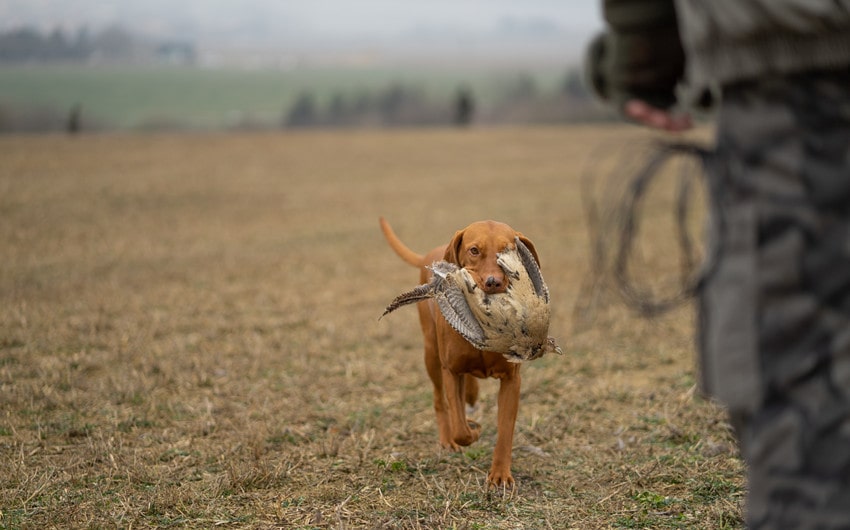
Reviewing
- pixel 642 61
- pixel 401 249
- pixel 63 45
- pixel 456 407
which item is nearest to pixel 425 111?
pixel 63 45

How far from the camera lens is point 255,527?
431 cm

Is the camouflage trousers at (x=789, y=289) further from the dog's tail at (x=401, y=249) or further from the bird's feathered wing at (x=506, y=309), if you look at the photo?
the dog's tail at (x=401, y=249)

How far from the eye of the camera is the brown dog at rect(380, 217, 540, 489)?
4297mm

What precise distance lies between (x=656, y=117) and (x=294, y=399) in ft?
14.1

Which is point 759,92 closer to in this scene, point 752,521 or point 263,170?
point 752,521

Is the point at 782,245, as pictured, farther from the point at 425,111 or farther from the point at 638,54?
the point at 425,111

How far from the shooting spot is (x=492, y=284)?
4.11 meters

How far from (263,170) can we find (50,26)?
987 inches

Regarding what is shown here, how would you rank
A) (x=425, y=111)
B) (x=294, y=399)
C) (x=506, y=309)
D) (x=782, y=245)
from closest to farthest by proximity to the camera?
(x=782, y=245) < (x=506, y=309) < (x=294, y=399) < (x=425, y=111)

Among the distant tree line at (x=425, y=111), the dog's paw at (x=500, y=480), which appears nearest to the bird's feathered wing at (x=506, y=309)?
the dog's paw at (x=500, y=480)

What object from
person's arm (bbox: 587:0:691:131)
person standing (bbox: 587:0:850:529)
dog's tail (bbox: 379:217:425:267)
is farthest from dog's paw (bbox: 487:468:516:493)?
person's arm (bbox: 587:0:691:131)

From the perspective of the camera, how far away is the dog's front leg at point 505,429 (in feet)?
15.3

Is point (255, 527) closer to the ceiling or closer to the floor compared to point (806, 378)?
closer to the floor

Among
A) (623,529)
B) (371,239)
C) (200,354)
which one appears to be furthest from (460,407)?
(371,239)
